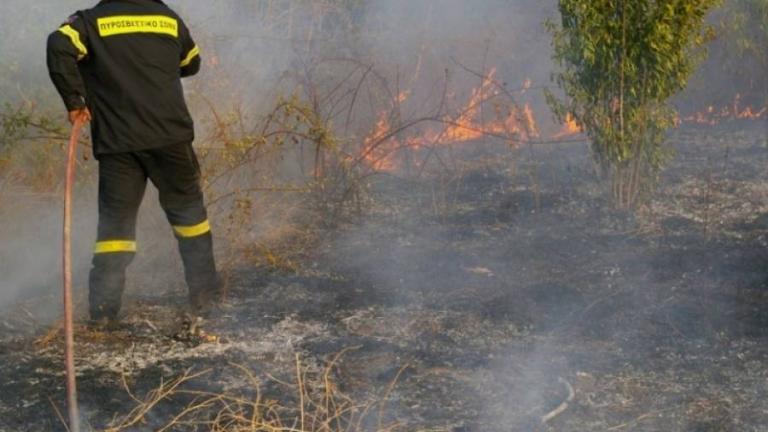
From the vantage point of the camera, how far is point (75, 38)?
4910 millimetres

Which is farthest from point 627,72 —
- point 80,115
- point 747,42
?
point 80,115

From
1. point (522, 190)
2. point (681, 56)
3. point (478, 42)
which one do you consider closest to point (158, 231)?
point (522, 190)

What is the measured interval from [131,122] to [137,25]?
0.52 meters

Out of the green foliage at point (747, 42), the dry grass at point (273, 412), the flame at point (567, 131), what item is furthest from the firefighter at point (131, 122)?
the green foliage at point (747, 42)

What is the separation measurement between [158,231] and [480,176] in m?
3.09

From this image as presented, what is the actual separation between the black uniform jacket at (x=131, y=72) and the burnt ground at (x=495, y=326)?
108 cm

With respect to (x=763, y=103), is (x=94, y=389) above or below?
below

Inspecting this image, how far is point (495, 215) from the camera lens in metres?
7.49

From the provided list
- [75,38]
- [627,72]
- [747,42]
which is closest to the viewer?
[75,38]

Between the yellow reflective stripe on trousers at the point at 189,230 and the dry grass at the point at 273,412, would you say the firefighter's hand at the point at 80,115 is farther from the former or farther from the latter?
the dry grass at the point at 273,412

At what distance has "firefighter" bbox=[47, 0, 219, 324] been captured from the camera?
5070 mm

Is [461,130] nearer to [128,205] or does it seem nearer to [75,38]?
[128,205]

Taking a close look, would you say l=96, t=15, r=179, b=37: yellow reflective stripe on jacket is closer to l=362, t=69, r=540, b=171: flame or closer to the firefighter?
the firefighter

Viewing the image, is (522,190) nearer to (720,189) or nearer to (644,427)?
(720,189)
